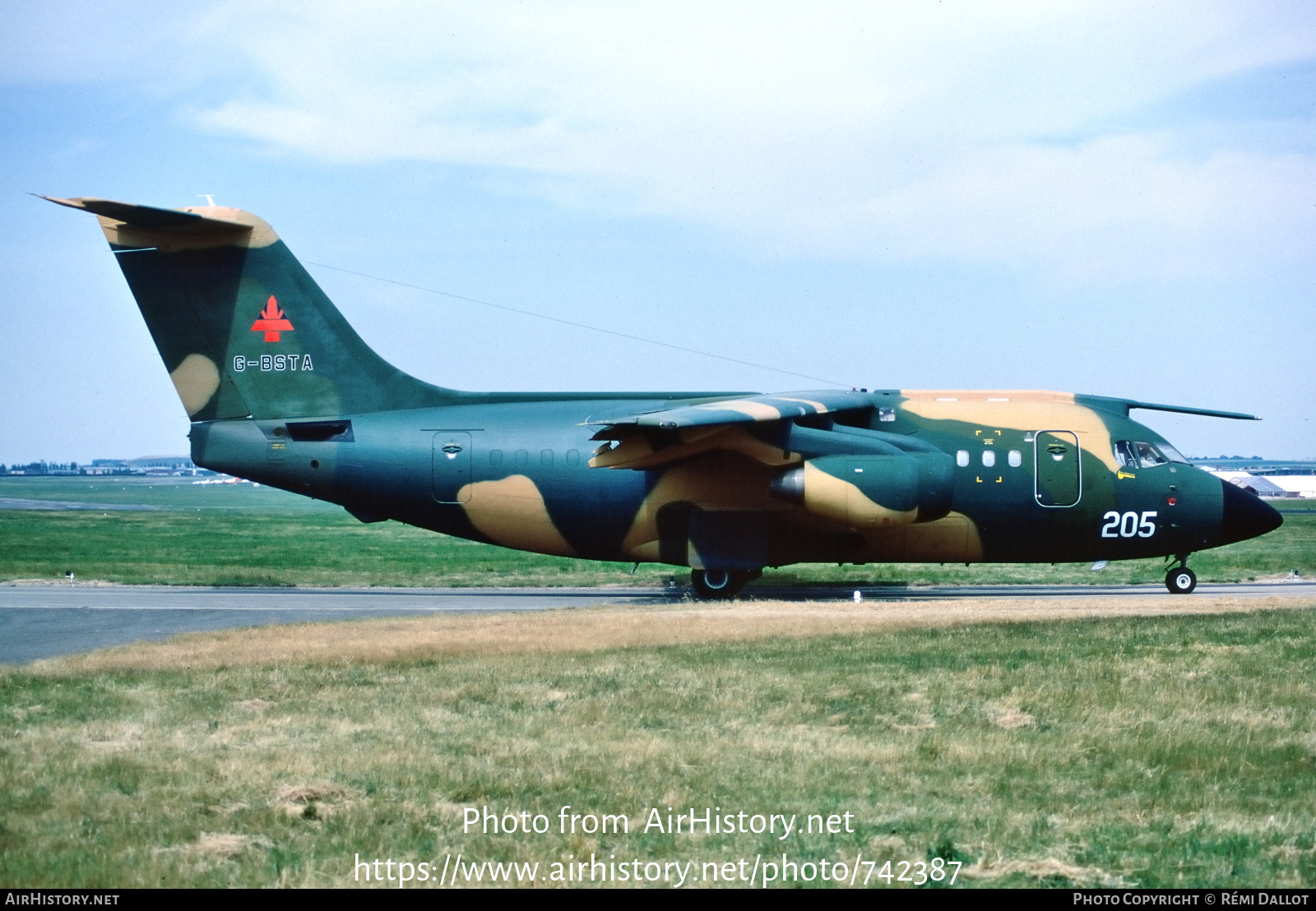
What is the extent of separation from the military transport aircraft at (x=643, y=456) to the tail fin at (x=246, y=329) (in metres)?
0.04

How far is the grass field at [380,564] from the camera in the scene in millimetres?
27609

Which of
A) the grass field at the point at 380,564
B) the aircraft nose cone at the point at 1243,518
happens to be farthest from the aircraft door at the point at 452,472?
the aircraft nose cone at the point at 1243,518

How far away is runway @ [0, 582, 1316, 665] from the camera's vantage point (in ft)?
56.4

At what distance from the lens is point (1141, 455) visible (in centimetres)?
2239

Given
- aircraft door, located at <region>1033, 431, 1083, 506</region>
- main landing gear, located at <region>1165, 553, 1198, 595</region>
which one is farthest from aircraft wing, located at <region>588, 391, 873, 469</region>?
main landing gear, located at <region>1165, 553, 1198, 595</region>

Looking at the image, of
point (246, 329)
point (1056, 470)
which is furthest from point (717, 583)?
point (246, 329)

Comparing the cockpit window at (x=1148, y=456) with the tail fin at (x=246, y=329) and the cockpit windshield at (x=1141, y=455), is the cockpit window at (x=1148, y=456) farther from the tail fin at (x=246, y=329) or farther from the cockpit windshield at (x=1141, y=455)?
the tail fin at (x=246, y=329)

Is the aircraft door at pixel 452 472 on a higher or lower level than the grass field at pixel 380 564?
higher

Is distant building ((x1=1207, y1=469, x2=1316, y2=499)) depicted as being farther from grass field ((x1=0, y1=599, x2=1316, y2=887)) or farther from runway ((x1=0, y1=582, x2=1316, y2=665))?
grass field ((x1=0, y1=599, x2=1316, y2=887))

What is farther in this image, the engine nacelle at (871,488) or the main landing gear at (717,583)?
the main landing gear at (717,583)

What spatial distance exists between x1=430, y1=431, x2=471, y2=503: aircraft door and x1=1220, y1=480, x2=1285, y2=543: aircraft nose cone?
14.0m

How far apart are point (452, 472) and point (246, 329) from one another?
495cm

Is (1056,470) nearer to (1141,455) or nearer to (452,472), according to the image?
(1141,455)
